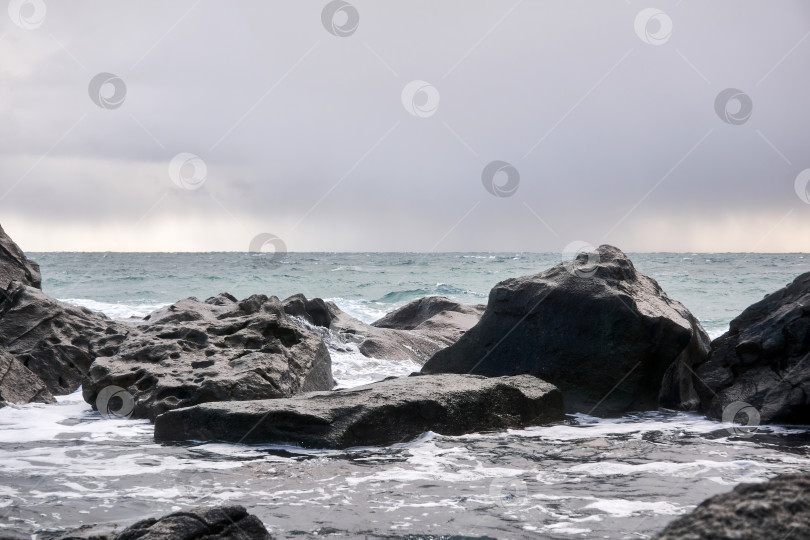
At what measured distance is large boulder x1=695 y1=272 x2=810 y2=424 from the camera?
5.96m

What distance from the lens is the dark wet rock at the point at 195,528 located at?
9.11 ft

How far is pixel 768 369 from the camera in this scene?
6.50 metres

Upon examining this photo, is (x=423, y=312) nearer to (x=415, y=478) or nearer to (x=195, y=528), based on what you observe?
(x=415, y=478)

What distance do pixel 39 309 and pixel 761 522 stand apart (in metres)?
7.92

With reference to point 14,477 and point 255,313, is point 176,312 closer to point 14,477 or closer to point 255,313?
point 255,313

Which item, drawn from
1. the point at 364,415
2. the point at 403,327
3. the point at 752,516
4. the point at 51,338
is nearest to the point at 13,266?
the point at 51,338

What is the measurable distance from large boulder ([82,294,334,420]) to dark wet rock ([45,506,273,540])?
3543mm

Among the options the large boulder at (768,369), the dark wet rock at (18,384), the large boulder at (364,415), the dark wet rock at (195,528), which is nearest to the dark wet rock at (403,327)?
the dark wet rock at (18,384)

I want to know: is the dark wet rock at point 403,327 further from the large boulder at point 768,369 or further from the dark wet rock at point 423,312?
the large boulder at point 768,369

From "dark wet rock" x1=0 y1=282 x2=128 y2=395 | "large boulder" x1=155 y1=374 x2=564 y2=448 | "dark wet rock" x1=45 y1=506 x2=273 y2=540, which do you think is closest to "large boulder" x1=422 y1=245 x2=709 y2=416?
"large boulder" x1=155 y1=374 x2=564 y2=448

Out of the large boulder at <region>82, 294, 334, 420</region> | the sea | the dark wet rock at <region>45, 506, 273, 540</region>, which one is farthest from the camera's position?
the large boulder at <region>82, 294, 334, 420</region>

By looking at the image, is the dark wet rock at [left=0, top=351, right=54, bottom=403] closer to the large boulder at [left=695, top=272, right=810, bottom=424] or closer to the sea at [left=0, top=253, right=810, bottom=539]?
the sea at [left=0, top=253, right=810, bottom=539]

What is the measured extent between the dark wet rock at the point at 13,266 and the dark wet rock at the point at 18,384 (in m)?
1.95

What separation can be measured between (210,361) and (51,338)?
2.08 meters
